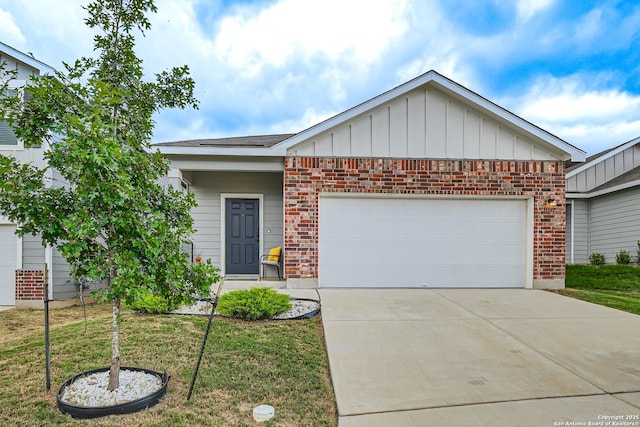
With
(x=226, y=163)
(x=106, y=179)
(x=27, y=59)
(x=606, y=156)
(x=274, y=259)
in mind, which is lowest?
(x=274, y=259)

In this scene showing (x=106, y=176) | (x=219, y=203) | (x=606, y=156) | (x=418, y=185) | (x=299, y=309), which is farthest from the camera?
(x=606, y=156)

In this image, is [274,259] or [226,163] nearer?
[226,163]

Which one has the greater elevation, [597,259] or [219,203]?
[219,203]

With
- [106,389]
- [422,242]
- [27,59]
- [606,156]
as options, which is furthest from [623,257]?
[27,59]

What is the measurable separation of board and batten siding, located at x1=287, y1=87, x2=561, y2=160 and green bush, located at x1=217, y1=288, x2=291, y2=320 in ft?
11.0

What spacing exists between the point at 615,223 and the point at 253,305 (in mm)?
12166

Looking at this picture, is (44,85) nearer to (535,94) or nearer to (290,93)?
(290,93)

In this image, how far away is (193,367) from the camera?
3.71m

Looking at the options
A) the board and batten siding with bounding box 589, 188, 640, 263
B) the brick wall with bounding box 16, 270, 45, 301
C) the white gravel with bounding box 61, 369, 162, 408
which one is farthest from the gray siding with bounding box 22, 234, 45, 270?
the board and batten siding with bounding box 589, 188, 640, 263

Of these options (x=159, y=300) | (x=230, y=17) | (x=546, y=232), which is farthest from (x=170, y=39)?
(x=546, y=232)

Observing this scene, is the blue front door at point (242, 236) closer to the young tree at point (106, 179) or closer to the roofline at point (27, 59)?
the roofline at point (27, 59)

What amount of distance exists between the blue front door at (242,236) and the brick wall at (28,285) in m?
4.06

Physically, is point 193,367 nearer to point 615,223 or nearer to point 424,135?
point 424,135

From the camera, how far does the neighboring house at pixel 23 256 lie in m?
7.96
